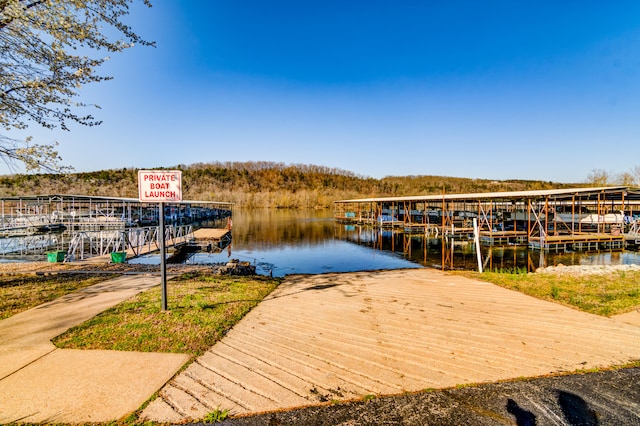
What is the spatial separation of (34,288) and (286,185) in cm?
15151

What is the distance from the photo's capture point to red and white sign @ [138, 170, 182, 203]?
563cm

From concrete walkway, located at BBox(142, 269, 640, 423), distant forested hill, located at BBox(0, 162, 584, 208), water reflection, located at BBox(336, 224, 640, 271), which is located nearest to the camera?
concrete walkway, located at BBox(142, 269, 640, 423)

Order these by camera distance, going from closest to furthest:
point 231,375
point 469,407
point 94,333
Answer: point 469,407
point 231,375
point 94,333

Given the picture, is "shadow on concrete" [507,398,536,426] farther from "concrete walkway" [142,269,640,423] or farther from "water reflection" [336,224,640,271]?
"water reflection" [336,224,640,271]

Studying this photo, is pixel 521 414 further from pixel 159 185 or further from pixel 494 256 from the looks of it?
pixel 494 256

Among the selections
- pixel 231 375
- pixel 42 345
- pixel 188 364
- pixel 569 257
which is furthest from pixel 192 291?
pixel 569 257

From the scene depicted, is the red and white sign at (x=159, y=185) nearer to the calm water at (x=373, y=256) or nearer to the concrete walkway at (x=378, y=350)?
the concrete walkway at (x=378, y=350)

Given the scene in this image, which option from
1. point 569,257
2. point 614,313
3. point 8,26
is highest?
point 8,26

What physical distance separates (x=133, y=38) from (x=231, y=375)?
321 inches

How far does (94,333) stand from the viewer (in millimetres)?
4863

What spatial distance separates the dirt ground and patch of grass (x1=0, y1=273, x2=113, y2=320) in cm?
601

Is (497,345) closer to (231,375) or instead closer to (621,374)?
(621,374)

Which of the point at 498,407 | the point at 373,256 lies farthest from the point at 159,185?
the point at 373,256

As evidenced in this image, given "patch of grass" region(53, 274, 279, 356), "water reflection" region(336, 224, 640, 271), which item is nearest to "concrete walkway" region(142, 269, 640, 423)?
"patch of grass" region(53, 274, 279, 356)
